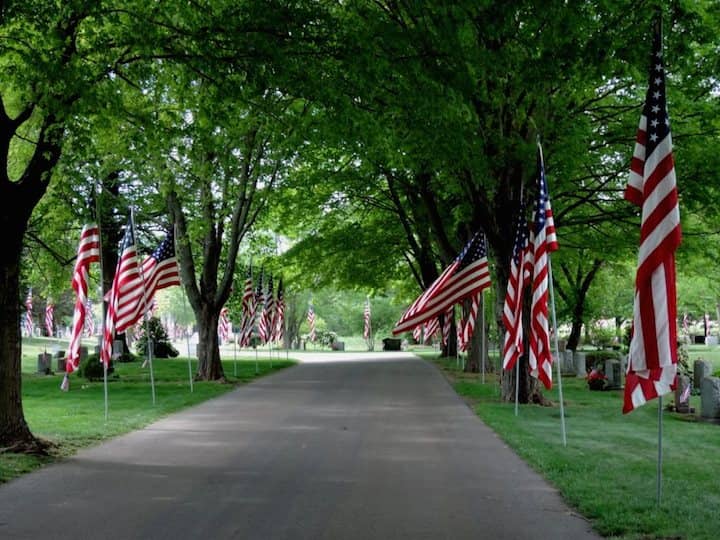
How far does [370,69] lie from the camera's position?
9695 millimetres

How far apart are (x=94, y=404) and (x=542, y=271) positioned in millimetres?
10826

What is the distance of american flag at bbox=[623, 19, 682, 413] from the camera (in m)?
7.55

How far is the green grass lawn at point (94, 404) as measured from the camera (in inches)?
469

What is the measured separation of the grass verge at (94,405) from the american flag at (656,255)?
7.03 metres

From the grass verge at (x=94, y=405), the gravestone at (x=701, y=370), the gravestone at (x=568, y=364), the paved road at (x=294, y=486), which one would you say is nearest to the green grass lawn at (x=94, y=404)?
the grass verge at (x=94, y=405)

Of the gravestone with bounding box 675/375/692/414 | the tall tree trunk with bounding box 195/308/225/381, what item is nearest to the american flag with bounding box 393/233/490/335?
the gravestone with bounding box 675/375/692/414

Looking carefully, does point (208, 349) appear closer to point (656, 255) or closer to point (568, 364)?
point (568, 364)

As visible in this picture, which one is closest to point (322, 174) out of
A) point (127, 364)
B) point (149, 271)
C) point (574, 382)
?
point (149, 271)

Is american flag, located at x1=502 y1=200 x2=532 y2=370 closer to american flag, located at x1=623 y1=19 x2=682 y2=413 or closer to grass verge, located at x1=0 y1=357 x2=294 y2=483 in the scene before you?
american flag, located at x1=623 y1=19 x2=682 y2=413

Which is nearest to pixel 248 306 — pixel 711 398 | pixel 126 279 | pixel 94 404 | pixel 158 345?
pixel 158 345

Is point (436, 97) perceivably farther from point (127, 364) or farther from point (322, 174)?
point (127, 364)

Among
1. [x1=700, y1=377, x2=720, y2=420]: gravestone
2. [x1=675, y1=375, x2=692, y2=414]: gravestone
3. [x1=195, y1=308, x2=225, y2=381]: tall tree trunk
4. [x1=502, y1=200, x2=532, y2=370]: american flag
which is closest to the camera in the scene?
[x1=502, y1=200, x2=532, y2=370]: american flag

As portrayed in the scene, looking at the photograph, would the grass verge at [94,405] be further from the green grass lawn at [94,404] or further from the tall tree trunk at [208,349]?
the tall tree trunk at [208,349]

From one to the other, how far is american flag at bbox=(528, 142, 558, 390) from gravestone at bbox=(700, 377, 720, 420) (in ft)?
14.3
